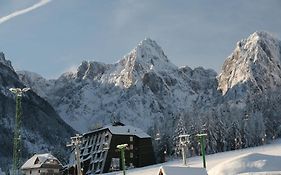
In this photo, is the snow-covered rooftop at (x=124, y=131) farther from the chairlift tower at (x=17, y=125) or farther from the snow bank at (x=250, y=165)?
the chairlift tower at (x=17, y=125)

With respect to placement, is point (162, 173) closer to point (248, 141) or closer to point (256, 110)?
point (248, 141)

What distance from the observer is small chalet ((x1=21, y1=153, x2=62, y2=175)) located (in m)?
118

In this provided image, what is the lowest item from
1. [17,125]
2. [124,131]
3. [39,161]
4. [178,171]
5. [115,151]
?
[178,171]

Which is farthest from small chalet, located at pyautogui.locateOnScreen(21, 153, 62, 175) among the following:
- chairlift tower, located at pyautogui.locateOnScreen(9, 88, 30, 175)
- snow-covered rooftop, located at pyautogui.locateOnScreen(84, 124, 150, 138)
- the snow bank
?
chairlift tower, located at pyautogui.locateOnScreen(9, 88, 30, 175)

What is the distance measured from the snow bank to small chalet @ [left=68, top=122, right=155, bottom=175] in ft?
238

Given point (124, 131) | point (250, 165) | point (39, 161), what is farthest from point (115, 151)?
point (250, 165)

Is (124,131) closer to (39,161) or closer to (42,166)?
(39,161)

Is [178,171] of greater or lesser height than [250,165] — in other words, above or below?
below

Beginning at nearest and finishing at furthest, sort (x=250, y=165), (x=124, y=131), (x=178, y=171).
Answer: (x=178, y=171), (x=250, y=165), (x=124, y=131)

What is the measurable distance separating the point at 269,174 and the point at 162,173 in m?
10.2

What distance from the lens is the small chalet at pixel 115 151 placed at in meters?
146

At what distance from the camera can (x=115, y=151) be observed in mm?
147000

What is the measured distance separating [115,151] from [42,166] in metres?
31.6

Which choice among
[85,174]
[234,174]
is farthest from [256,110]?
[234,174]
